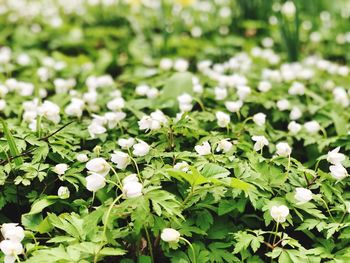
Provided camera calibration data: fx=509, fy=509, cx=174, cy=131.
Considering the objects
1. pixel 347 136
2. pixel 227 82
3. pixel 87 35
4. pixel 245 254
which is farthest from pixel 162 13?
pixel 245 254

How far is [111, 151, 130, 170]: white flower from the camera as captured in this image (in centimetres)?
216

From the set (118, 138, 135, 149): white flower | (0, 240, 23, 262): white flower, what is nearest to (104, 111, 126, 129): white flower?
(118, 138, 135, 149): white flower

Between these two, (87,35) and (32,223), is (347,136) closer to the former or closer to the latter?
(32,223)

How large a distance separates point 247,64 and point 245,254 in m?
2.15

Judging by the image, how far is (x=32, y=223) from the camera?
212 centimetres

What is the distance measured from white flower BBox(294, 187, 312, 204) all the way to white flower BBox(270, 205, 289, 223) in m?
0.10

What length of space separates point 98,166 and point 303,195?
850mm

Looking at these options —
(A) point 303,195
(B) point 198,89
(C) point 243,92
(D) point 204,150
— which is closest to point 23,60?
(B) point 198,89

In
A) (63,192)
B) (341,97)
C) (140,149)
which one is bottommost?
(341,97)

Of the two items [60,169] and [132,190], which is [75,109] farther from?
[132,190]

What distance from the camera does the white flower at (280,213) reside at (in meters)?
2.03

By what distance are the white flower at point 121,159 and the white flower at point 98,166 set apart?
8cm

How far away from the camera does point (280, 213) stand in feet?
6.65

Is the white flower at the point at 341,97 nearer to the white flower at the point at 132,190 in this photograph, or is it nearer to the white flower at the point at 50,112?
the white flower at the point at 50,112
